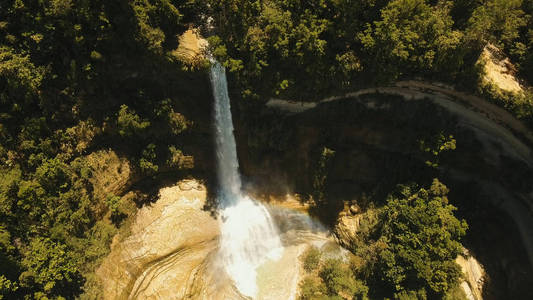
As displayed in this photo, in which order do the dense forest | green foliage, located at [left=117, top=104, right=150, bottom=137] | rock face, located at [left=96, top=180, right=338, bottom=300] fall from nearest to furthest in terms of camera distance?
the dense forest, green foliage, located at [left=117, top=104, right=150, bottom=137], rock face, located at [left=96, top=180, right=338, bottom=300]

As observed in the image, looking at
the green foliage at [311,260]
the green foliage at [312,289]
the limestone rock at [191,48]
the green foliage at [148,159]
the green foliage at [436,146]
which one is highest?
the limestone rock at [191,48]

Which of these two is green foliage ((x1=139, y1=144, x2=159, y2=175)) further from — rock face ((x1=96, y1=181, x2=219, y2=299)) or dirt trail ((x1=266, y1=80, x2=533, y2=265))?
dirt trail ((x1=266, y1=80, x2=533, y2=265))

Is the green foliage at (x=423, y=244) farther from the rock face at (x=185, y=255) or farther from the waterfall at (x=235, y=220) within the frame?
the waterfall at (x=235, y=220)

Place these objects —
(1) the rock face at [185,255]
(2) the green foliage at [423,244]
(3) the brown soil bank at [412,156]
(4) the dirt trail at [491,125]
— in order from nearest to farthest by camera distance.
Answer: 1. (2) the green foliage at [423,244]
2. (4) the dirt trail at [491,125]
3. (3) the brown soil bank at [412,156]
4. (1) the rock face at [185,255]

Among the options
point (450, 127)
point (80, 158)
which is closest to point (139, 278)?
point (80, 158)

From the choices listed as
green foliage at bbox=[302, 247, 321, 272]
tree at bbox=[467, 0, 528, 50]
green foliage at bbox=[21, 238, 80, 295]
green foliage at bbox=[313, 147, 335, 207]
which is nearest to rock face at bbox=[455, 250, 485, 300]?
green foliage at bbox=[302, 247, 321, 272]

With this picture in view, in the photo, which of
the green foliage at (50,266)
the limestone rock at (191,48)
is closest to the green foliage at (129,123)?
the limestone rock at (191,48)

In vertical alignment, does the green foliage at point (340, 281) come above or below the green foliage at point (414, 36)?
below
